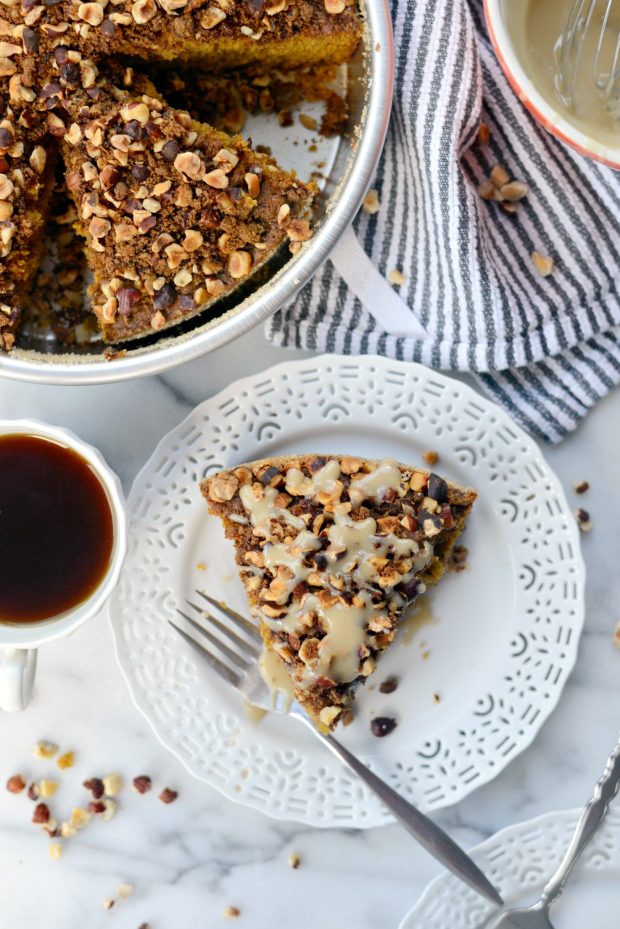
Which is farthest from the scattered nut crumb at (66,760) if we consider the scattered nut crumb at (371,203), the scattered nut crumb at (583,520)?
the scattered nut crumb at (371,203)

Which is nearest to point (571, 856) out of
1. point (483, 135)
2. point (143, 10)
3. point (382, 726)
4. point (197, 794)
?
point (382, 726)

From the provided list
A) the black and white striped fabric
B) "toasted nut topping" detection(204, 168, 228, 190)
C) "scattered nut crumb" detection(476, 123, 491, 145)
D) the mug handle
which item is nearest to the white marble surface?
the black and white striped fabric

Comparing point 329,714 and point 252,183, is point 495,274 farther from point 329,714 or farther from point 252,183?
point 329,714

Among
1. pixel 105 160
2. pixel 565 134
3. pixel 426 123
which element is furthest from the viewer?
pixel 426 123

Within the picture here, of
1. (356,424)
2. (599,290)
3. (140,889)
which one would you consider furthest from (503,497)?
(140,889)

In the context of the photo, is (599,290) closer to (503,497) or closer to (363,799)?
(503,497)

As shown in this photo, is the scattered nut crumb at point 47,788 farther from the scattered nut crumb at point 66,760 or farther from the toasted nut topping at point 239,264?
the toasted nut topping at point 239,264
